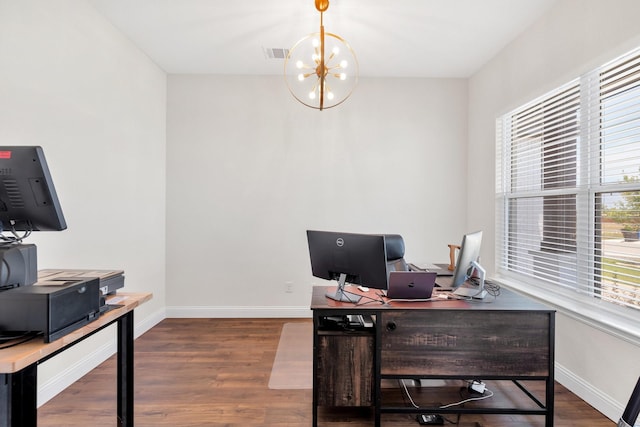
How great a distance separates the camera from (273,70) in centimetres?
387

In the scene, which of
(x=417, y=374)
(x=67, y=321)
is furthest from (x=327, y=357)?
(x=67, y=321)

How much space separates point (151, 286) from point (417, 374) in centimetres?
303

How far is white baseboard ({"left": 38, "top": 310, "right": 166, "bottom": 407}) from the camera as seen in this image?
2.26 metres

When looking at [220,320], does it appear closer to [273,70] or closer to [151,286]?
[151,286]

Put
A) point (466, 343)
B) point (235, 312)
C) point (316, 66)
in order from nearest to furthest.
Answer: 1. point (466, 343)
2. point (316, 66)
3. point (235, 312)

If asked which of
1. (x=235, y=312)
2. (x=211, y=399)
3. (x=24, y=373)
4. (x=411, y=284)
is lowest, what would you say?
(x=211, y=399)

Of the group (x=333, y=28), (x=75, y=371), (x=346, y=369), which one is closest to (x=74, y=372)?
(x=75, y=371)

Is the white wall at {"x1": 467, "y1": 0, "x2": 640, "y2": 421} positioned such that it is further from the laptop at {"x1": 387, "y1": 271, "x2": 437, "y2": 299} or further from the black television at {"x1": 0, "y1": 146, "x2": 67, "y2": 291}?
the black television at {"x1": 0, "y1": 146, "x2": 67, "y2": 291}

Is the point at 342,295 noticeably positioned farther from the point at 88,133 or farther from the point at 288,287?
the point at 88,133

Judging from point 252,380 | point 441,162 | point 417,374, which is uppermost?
point 441,162

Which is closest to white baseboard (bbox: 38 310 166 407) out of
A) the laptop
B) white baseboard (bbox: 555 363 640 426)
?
the laptop

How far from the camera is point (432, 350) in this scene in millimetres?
1931

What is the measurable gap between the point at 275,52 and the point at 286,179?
1404mm

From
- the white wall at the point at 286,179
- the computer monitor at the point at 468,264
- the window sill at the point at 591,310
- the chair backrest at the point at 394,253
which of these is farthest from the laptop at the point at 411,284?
the white wall at the point at 286,179
